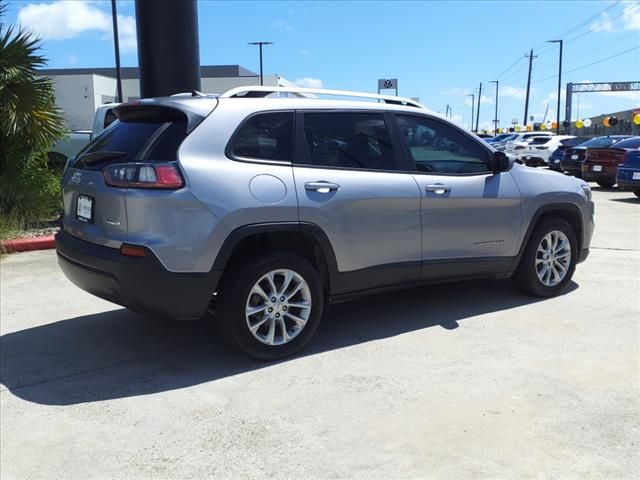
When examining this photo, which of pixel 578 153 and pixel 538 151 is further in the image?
pixel 538 151

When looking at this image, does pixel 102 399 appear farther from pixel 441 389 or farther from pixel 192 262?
pixel 441 389

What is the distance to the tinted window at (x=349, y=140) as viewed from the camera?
14.2 ft

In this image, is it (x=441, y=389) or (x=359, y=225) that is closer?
(x=441, y=389)

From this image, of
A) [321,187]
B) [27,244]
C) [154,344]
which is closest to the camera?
[321,187]

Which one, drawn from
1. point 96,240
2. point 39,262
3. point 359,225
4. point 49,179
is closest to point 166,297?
point 96,240

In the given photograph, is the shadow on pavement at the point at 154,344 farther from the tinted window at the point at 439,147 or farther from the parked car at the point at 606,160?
the parked car at the point at 606,160

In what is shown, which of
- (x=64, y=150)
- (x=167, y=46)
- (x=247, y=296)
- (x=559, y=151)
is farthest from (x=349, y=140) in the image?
(x=559, y=151)

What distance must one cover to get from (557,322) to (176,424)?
3.19 metres

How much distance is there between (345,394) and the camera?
3.68 meters

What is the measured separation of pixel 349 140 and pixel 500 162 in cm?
147

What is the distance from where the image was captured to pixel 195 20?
8.91 m

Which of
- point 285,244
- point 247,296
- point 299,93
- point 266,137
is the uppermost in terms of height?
point 299,93

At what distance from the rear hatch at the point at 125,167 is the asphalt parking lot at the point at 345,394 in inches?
38.7

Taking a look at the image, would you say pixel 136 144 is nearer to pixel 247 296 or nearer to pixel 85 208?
pixel 85 208
